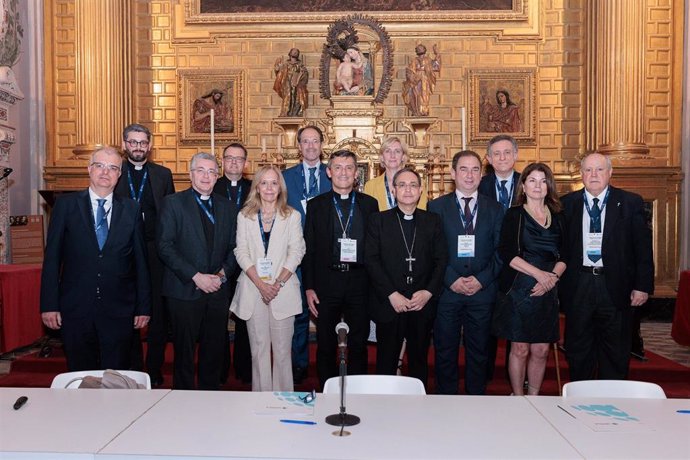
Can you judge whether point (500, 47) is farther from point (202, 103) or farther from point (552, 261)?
point (552, 261)

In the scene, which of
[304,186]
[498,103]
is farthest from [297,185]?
[498,103]

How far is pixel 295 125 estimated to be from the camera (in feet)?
30.7

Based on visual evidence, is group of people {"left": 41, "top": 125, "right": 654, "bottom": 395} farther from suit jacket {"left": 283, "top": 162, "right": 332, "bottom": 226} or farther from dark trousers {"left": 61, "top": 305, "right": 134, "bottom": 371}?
suit jacket {"left": 283, "top": 162, "right": 332, "bottom": 226}

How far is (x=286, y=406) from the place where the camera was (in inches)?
87.4

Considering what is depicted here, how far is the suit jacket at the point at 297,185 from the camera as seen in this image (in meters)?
4.71

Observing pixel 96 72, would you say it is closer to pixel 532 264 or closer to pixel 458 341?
pixel 458 341

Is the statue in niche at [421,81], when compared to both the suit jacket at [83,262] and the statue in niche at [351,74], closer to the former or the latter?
the statue in niche at [351,74]

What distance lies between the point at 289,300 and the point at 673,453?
96.0 inches

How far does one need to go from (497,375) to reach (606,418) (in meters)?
2.72

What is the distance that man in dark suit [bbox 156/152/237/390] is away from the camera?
12.1ft


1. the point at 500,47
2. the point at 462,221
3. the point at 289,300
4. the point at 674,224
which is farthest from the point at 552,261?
the point at 500,47

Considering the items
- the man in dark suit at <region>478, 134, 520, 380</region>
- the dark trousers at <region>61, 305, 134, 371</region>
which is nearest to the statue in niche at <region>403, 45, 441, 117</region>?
the man in dark suit at <region>478, 134, 520, 380</region>

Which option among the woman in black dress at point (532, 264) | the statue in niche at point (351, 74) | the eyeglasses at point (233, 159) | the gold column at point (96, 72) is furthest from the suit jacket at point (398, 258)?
the gold column at point (96, 72)

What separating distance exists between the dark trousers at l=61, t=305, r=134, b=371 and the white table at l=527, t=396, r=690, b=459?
8.05 ft
